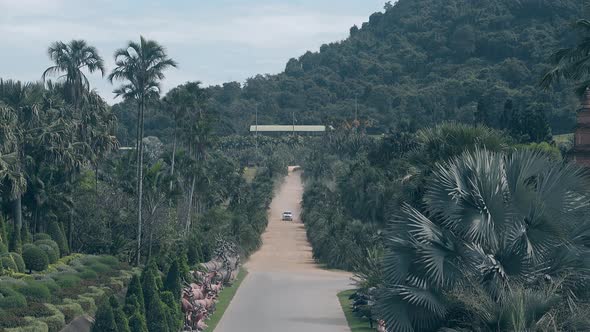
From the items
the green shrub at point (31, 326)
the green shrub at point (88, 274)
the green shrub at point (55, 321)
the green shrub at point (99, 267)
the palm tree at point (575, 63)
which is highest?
the palm tree at point (575, 63)

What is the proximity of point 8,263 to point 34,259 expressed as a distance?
3.04m

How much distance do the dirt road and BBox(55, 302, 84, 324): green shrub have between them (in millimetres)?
4711

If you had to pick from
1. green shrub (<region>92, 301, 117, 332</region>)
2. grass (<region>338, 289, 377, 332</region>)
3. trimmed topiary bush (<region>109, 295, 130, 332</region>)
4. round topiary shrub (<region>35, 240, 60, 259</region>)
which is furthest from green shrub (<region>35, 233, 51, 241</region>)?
green shrub (<region>92, 301, 117, 332</region>)

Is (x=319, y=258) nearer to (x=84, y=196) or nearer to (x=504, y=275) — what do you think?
(x=84, y=196)

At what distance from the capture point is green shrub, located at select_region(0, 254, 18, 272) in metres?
37.1

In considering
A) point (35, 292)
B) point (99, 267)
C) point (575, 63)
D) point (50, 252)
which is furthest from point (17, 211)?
point (575, 63)

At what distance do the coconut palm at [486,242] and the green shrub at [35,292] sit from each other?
13.7 metres

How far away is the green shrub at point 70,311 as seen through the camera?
28859 millimetres

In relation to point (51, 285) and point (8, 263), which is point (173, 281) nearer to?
point (51, 285)

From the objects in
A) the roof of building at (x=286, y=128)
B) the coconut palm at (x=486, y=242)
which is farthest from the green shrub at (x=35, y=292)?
the roof of building at (x=286, y=128)

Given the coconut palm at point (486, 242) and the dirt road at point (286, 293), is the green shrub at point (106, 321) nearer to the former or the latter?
the coconut palm at point (486, 242)

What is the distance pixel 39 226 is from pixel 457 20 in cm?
15499

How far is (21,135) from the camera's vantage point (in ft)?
148

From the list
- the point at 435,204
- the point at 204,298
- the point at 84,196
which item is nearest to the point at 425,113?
the point at 84,196
